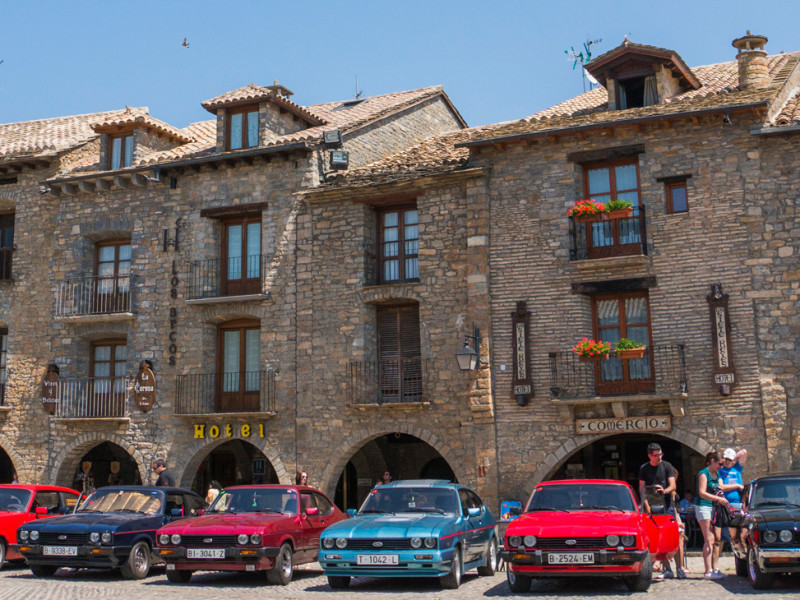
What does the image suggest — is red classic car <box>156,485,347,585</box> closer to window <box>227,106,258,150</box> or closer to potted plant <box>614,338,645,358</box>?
potted plant <box>614,338,645,358</box>

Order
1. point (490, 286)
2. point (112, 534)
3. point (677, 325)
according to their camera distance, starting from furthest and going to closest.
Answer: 1. point (490, 286)
2. point (677, 325)
3. point (112, 534)

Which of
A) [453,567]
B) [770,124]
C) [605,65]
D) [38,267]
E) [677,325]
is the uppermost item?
[605,65]

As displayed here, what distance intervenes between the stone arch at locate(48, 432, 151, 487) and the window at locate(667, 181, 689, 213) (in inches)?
527

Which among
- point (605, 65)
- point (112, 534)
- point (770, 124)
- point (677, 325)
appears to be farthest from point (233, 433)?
point (770, 124)

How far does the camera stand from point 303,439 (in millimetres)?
21734

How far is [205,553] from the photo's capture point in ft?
42.0

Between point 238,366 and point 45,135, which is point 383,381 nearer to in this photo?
point 238,366

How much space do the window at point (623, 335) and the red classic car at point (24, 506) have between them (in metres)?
10.3

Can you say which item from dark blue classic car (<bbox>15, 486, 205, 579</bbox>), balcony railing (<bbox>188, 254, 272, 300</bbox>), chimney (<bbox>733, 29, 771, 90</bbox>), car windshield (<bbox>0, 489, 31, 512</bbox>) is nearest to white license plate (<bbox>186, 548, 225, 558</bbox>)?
dark blue classic car (<bbox>15, 486, 205, 579</bbox>)

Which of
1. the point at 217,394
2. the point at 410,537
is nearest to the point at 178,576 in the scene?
the point at 410,537

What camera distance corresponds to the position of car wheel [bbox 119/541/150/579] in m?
13.8

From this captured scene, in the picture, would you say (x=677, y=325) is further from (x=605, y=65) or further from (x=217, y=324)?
(x=217, y=324)

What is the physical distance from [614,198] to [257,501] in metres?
10.3

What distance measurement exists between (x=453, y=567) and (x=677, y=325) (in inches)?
347
